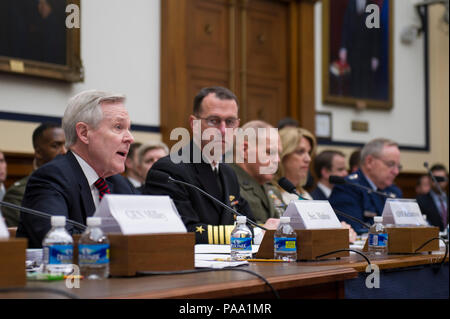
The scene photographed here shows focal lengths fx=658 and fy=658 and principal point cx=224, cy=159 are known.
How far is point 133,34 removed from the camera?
6.35 metres

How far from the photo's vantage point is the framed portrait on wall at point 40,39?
5.34m

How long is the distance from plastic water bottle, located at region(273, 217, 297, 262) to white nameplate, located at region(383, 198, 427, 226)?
0.85 m

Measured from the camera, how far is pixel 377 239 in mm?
2982

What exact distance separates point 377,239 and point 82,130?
1.40 m

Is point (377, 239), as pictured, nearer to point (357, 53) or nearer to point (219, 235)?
point (219, 235)

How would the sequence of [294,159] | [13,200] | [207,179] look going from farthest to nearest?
[294,159] < [13,200] < [207,179]

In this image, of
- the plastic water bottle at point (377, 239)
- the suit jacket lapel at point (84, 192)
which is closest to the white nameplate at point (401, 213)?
the plastic water bottle at point (377, 239)

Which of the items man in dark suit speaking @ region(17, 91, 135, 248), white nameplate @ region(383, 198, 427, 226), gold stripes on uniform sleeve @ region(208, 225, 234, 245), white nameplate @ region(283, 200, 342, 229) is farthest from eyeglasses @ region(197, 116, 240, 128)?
white nameplate @ region(283, 200, 342, 229)

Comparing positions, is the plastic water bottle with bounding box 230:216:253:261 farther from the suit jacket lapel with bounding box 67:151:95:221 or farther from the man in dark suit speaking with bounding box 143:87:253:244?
the man in dark suit speaking with bounding box 143:87:253:244

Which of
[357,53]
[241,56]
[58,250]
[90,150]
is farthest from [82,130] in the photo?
[357,53]
